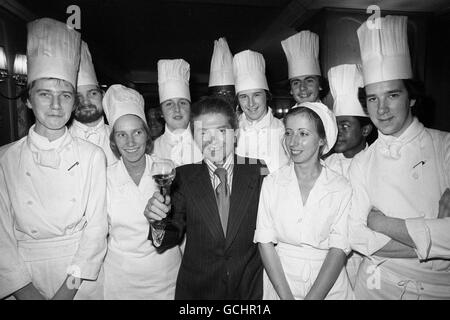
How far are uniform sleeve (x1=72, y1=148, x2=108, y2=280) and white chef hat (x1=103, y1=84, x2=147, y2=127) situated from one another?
38cm

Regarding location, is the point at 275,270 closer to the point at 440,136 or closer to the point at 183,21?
the point at 440,136

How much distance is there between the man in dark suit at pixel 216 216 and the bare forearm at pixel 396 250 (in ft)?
2.53

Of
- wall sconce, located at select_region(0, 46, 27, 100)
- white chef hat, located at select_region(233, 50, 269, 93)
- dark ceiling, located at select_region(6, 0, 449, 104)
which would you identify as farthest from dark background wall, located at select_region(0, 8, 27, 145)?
white chef hat, located at select_region(233, 50, 269, 93)

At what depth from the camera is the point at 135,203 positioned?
80.4 inches

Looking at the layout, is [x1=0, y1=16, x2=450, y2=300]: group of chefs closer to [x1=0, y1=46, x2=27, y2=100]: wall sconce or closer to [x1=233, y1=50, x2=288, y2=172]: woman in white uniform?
[x1=233, y1=50, x2=288, y2=172]: woman in white uniform

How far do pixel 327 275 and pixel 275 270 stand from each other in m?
0.31

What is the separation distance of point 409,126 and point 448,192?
1.45 ft

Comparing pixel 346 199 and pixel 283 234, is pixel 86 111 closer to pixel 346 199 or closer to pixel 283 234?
pixel 283 234

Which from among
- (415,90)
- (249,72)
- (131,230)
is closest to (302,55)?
(249,72)

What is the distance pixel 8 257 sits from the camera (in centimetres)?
175

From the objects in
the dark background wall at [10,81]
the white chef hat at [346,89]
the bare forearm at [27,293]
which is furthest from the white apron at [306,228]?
the dark background wall at [10,81]

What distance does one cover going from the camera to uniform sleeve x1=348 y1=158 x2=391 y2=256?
1687mm
